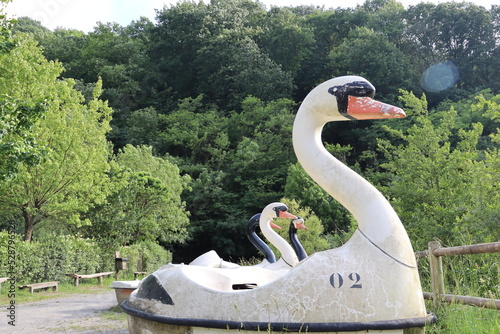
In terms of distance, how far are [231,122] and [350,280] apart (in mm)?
29833

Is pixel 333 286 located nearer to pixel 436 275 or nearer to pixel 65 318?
pixel 436 275

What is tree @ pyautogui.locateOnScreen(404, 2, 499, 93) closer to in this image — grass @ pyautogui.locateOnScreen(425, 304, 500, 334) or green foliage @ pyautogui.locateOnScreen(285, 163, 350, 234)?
green foliage @ pyautogui.locateOnScreen(285, 163, 350, 234)

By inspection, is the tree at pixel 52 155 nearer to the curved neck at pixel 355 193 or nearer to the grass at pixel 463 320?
the curved neck at pixel 355 193

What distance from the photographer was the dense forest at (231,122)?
1404 cm

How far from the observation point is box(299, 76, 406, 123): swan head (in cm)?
348

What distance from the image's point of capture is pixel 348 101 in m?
3.54

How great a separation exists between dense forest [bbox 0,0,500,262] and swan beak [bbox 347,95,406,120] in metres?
6.86

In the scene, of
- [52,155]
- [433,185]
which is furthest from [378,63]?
[52,155]

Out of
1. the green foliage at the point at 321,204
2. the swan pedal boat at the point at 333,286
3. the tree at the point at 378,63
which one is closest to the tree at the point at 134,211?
the green foliage at the point at 321,204

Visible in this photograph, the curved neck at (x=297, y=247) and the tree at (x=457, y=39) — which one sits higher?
the tree at (x=457, y=39)

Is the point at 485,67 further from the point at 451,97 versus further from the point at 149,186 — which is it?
the point at 149,186

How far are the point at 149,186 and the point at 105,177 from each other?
5039 mm

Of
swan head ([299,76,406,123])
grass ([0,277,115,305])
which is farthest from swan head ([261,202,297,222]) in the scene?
swan head ([299,76,406,123])

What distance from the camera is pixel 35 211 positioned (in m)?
14.2
